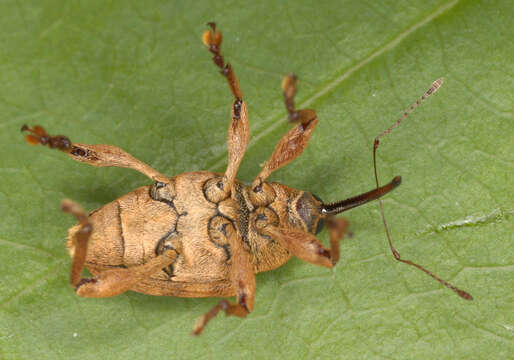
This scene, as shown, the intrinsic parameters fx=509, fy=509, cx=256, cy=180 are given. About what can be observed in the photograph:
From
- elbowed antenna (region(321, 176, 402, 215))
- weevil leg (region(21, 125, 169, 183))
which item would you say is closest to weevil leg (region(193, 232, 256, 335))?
elbowed antenna (region(321, 176, 402, 215))

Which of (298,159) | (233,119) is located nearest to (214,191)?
(233,119)

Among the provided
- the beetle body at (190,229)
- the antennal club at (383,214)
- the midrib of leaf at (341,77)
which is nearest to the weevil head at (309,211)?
the beetle body at (190,229)

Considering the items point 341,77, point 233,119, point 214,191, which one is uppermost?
point 341,77

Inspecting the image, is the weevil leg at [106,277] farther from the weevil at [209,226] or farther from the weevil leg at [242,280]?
the weevil leg at [242,280]

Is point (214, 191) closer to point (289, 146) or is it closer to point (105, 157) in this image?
point (289, 146)

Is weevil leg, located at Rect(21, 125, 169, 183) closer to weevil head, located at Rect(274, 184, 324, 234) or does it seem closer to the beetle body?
the beetle body

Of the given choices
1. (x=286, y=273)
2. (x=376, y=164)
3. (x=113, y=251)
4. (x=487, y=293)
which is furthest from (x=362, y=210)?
(x=113, y=251)
